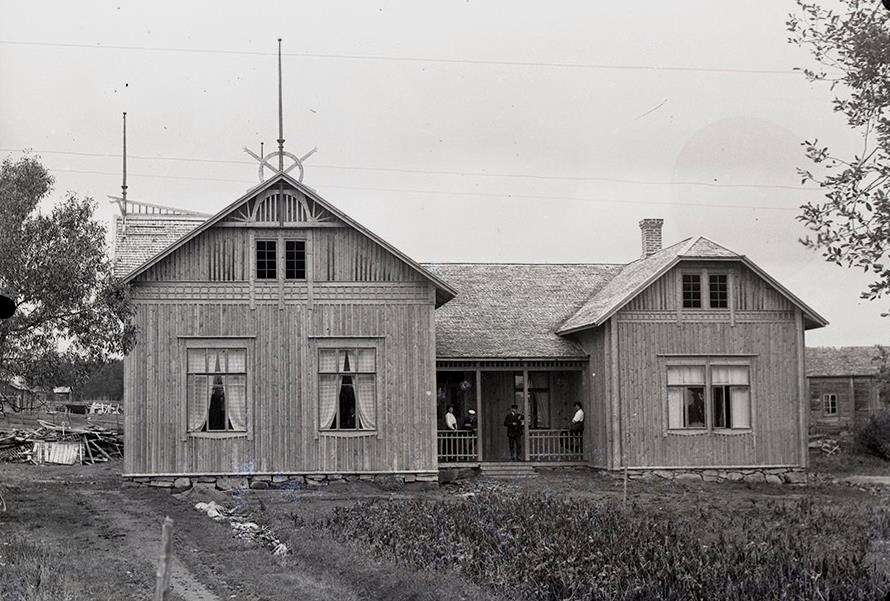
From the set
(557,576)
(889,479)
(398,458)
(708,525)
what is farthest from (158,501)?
(889,479)

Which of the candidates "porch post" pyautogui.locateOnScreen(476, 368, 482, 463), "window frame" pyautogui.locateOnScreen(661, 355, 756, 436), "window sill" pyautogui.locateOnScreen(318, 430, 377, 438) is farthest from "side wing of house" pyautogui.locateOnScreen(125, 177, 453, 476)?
"window frame" pyautogui.locateOnScreen(661, 355, 756, 436)

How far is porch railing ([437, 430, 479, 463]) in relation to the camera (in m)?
32.8

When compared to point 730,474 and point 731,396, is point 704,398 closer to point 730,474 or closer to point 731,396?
point 731,396

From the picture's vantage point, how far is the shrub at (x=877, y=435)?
1654 inches

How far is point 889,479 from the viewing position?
1303 inches

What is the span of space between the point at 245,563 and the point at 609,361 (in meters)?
16.4

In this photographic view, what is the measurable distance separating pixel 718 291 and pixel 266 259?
1241cm

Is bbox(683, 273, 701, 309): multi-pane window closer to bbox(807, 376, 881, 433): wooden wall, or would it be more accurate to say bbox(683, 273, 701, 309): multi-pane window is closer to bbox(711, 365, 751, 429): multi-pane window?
bbox(711, 365, 751, 429): multi-pane window

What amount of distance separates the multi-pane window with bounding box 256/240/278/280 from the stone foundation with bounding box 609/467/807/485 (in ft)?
34.8

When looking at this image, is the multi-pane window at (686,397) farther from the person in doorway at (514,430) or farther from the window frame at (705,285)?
the person in doorway at (514,430)

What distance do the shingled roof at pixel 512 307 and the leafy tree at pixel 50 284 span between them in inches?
465

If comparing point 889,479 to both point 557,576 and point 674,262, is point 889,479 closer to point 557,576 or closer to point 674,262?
point 674,262

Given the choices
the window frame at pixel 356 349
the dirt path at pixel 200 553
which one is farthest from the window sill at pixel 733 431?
the dirt path at pixel 200 553

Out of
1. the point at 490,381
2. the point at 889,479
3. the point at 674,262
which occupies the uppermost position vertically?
the point at 674,262
